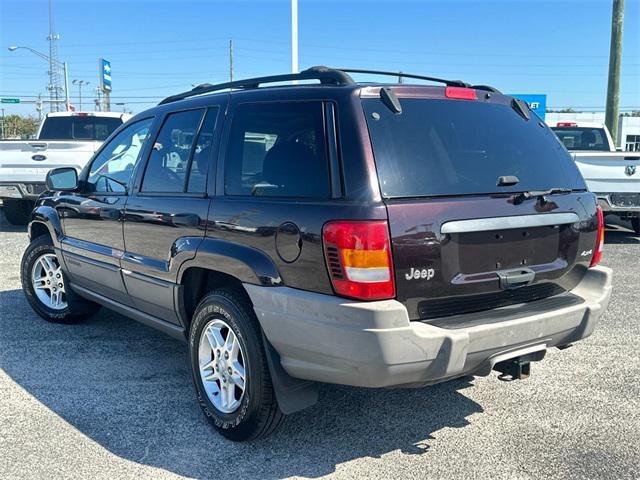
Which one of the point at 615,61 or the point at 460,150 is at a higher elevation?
the point at 615,61

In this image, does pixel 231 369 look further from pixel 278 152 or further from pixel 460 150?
pixel 460 150

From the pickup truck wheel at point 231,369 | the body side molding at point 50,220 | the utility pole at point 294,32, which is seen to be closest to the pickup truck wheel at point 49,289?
the body side molding at point 50,220

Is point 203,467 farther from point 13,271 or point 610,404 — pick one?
point 13,271

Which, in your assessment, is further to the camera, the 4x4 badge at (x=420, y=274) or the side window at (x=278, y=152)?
the side window at (x=278, y=152)

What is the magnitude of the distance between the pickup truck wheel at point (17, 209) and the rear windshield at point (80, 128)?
1393mm

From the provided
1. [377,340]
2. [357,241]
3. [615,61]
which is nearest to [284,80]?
[357,241]

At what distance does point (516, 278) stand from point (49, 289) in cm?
416

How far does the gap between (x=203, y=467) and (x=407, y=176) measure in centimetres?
175

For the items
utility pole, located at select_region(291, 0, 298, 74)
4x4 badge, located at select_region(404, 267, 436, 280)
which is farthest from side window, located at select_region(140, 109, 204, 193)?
utility pole, located at select_region(291, 0, 298, 74)

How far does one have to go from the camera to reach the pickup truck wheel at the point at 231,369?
3076mm

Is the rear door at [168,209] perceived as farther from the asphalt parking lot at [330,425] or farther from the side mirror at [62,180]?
the side mirror at [62,180]

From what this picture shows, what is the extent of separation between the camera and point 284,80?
3.39 m

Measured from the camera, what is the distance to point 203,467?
3059 millimetres

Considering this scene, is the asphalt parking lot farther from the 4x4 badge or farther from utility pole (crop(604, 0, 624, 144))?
utility pole (crop(604, 0, 624, 144))
